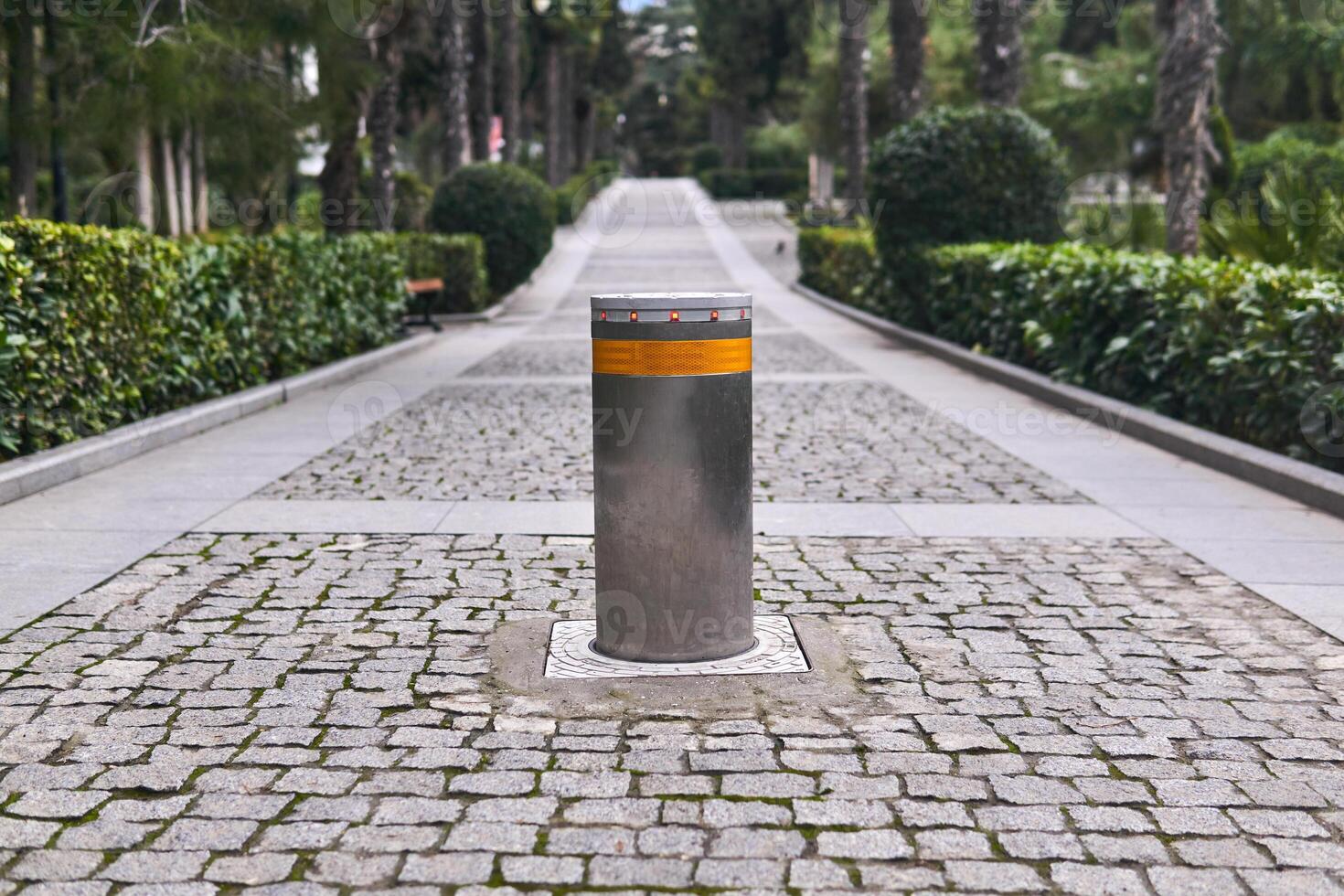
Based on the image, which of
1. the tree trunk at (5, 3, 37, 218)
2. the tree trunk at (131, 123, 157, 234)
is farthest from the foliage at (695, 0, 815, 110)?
the tree trunk at (5, 3, 37, 218)

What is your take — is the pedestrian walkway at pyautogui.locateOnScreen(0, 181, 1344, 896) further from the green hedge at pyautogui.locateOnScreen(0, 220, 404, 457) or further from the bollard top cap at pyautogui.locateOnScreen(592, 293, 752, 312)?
the bollard top cap at pyautogui.locateOnScreen(592, 293, 752, 312)

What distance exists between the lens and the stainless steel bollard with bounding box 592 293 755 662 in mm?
4574

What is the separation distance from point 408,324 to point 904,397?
10071 millimetres

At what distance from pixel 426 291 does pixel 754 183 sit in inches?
1970

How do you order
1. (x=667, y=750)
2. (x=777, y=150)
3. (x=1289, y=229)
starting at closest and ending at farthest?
(x=667, y=750) < (x=1289, y=229) < (x=777, y=150)

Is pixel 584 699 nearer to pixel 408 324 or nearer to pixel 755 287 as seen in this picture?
pixel 408 324

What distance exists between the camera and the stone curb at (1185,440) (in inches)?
299

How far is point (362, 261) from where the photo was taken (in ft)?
53.2

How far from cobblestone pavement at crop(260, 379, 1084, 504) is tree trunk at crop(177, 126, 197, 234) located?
2500 cm

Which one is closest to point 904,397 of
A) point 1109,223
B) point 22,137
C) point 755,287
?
point 1109,223

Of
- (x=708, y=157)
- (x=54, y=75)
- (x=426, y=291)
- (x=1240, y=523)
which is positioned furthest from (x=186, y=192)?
(x=708, y=157)

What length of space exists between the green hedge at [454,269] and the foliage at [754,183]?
1747 inches

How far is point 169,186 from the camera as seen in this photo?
3325 cm

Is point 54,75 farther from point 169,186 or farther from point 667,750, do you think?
point 169,186
